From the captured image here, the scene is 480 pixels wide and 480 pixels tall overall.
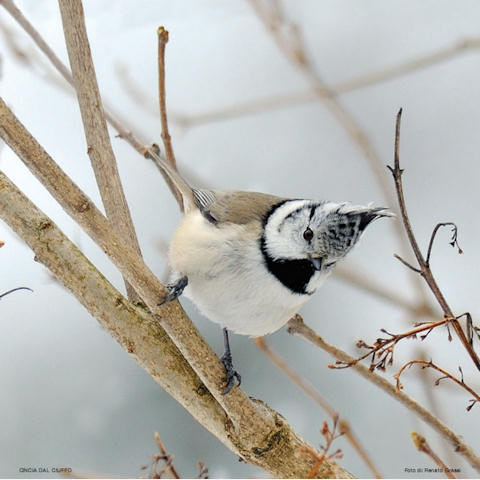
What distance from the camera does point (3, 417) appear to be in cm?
187

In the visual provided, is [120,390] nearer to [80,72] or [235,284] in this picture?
[235,284]

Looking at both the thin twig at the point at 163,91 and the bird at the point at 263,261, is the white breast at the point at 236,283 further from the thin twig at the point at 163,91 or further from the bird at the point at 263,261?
the thin twig at the point at 163,91

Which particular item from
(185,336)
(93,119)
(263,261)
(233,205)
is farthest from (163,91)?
(185,336)

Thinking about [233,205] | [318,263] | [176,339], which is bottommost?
[176,339]

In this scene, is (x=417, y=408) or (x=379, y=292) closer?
(x=417, y=408)

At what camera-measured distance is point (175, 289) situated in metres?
1.29

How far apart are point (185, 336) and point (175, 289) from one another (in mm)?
160

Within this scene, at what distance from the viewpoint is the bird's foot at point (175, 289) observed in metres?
1.15

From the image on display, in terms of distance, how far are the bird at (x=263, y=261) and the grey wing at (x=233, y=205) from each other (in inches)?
0.6

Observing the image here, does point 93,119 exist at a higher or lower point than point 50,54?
lower

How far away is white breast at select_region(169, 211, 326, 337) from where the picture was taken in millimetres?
1343

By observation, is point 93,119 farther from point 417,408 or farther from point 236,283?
point 417,408

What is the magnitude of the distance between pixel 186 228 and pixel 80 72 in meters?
0.44

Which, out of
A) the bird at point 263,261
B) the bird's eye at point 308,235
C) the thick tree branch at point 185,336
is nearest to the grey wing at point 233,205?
the bird at point 263,261
